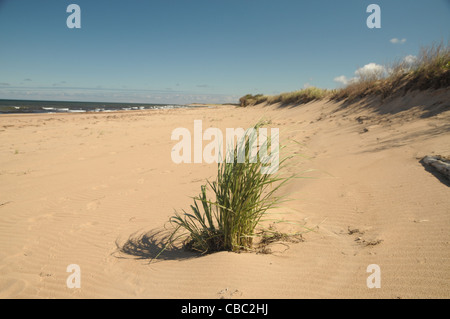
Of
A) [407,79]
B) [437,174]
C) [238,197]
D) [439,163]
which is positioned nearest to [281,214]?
[238,197]

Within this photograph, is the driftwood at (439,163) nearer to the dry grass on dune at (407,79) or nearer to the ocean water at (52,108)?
the dry grass on dune at (407,79)

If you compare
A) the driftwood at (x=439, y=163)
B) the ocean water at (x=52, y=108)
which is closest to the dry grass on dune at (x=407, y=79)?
the driftwood at (x=439, y=163)

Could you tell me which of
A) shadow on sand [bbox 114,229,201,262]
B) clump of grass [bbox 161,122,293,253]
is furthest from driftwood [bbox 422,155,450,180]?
shadow on sand [bbox 114,229,201,262]

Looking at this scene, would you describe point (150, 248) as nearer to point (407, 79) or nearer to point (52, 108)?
point (407, 79)

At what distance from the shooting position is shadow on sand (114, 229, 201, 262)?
2279 mm

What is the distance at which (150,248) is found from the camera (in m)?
2.51

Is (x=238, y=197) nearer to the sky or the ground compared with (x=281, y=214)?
nearer to the sky

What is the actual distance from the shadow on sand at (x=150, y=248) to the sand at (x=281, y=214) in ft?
0.10

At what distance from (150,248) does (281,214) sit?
1.45 meters

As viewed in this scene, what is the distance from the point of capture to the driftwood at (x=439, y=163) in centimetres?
261
